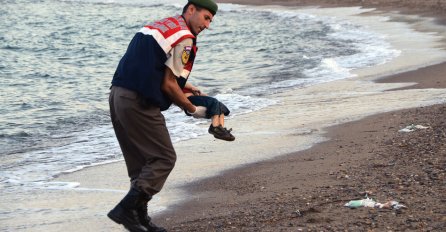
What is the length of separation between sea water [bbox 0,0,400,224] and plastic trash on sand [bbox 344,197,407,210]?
3357 millimetres

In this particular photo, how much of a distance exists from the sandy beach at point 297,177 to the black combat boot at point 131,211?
16.9 inches

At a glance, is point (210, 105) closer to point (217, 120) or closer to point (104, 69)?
point (217, 120)

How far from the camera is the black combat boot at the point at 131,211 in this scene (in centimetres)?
602

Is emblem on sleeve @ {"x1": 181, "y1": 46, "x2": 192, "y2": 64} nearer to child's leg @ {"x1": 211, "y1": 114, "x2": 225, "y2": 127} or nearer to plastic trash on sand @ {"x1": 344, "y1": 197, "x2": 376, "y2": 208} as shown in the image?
child's leg @ {"x1": 211, "y1": 114, "x2": 225, "y2": 127}

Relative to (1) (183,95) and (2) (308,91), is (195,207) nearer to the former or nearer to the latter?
(1) (183,95)

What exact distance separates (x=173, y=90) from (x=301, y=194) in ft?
5.86

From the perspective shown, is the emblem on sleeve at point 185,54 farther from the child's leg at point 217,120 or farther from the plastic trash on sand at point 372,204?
the plastic trash on sand at point 372,204

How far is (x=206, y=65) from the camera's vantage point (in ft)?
79.0

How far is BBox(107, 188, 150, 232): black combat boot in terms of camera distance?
602cm

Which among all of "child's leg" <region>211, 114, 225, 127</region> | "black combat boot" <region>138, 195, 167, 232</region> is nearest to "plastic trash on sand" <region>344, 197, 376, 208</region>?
"child's leg" <region>211, 114, 225, 127</region>

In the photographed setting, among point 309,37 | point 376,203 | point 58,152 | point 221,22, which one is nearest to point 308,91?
point 58,152

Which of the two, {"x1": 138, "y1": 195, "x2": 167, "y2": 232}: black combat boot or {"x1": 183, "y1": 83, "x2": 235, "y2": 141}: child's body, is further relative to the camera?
{"x1": 138, "y1": 195, "x2": 167, "y2": 232}: black combat boot

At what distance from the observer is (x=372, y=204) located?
6.30 m

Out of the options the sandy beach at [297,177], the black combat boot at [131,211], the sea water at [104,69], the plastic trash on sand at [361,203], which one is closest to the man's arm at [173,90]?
the black combat boot at [131,211]
